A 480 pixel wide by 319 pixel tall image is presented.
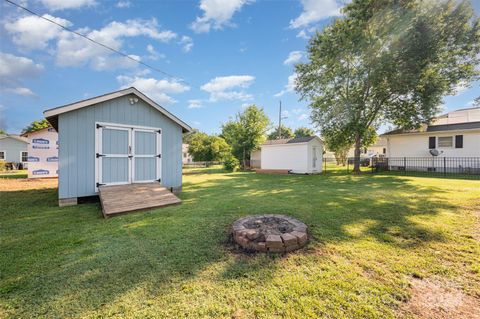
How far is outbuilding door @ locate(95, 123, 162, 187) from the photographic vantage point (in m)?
6.11

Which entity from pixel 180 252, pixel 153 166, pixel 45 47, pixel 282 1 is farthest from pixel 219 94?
pixel 180 252

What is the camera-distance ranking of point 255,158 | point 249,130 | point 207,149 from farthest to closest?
point 207,149 → point 255,158 → point 249,130

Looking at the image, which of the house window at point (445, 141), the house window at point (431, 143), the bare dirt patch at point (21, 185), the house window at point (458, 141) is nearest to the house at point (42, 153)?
the bare dirt patch at point (21, 185)

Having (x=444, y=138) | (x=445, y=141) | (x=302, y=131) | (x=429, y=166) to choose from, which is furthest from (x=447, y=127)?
(x=302, y=131)

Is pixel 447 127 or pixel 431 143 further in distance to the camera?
pixel 431 143

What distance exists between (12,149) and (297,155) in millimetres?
34189

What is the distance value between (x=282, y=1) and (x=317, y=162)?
35.2 ft

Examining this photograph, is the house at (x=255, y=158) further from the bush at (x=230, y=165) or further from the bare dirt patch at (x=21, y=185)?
the bare dirt patch at (x=21, y=185)

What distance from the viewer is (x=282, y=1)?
9117 mm

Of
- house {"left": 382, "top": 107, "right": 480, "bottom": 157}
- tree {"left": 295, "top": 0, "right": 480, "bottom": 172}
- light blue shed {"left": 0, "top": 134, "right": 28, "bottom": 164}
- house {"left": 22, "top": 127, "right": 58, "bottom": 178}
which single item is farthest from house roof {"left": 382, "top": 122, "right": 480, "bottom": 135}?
light blue shed {"left": 0, "top": 134, "right": 28, "bottom": 164}

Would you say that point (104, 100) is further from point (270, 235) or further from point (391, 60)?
point (391, 60)

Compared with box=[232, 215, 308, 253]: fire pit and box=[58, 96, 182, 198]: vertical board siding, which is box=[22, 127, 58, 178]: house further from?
box=[232, 215, 308, 253]: fire pit

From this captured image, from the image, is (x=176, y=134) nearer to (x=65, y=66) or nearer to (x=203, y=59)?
(x=203, y=59)

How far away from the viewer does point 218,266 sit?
101 inches
